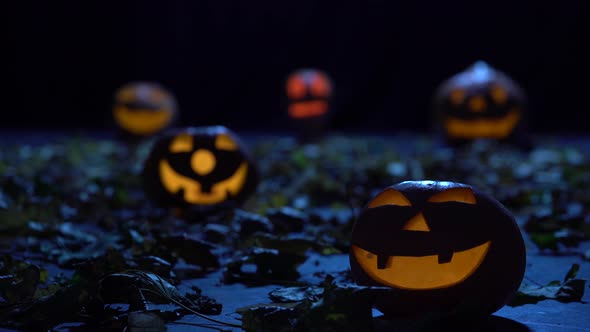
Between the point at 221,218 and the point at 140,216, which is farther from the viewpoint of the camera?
the point at 140,216

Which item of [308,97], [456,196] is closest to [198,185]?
[456,196]

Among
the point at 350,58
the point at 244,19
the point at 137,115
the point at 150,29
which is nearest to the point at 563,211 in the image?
the point at 137,115

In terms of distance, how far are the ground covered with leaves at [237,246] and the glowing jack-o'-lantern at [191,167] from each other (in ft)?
0.50

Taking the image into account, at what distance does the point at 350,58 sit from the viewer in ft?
39.0

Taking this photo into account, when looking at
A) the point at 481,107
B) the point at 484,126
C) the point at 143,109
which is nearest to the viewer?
the point at 481,107

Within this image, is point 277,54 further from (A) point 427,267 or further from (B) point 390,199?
(A) point 427,267

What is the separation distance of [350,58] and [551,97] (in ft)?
10.3

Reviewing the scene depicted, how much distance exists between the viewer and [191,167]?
4.14 meters

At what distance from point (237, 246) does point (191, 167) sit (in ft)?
3.76

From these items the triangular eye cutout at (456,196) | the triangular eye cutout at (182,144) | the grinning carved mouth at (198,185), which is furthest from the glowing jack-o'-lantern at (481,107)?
the triangular eye cutout at (456,196)

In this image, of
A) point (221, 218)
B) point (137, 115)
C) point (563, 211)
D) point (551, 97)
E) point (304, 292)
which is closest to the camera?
point (304, 292)

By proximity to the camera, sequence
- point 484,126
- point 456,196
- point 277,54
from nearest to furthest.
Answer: point 456,196, point 484,126, point 277,54

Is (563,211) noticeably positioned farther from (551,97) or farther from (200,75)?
(200,75)

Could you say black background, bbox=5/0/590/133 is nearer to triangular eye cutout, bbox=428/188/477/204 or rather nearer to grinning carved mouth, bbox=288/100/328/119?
grinning carved mouth, bbox=288/100/328/119
